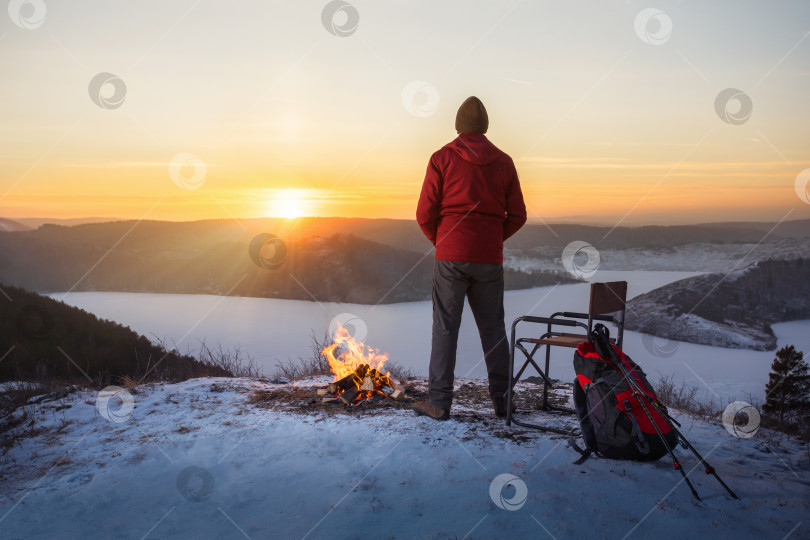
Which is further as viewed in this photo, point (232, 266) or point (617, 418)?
point (232, 266)

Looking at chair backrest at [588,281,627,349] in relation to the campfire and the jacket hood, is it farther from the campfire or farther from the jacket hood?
the campfire

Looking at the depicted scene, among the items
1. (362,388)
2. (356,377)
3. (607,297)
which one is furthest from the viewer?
(356,377)

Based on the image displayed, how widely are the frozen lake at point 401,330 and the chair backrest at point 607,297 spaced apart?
185cm

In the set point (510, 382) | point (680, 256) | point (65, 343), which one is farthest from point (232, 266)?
point (510, 382)

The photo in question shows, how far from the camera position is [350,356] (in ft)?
20.4

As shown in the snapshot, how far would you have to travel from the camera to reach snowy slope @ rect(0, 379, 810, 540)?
2984mm

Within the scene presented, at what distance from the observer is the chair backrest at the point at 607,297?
4.30 metres

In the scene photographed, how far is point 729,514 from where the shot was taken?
9.88ft

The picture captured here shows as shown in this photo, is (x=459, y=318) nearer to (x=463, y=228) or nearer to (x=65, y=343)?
(x=463, y=228)

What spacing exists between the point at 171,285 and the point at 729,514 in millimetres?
38425

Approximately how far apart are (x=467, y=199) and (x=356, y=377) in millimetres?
2508

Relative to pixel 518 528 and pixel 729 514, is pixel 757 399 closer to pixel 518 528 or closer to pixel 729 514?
pixel 729 514

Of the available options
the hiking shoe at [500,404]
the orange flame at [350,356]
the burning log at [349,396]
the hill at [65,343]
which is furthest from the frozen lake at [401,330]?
the burning log at [349,396]

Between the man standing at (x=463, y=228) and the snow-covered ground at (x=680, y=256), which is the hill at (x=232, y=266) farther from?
the man standing at (x=463, y=228)
